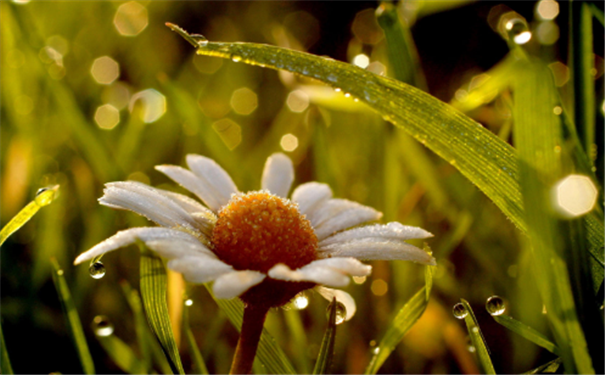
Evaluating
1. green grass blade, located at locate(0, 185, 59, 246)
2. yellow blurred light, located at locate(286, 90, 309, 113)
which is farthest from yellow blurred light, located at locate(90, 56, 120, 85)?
green grass blade, located at locate(0, 185, 59, 246)

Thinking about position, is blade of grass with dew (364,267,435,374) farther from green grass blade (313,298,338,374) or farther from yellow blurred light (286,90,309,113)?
yellow blurred light (286,90,309,113)

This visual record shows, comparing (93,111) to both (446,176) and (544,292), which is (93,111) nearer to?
(446,176)

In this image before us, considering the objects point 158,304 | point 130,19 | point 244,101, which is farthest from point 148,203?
point 130,19

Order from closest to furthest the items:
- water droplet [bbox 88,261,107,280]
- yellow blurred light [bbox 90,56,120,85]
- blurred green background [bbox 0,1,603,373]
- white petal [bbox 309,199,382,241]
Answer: water droplet [bbox 88,261,107,280], white petal [bbox 309,199,382,241], blurred green background [bbox 0,1,603,373], yellow blurred light [bbox 90,56,120,85]

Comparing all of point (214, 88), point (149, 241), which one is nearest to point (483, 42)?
point (214, 88)

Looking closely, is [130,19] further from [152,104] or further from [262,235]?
[262,235]

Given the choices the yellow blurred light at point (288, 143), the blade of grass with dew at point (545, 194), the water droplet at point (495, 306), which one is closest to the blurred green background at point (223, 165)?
the yellow blurred light at point (288, 143)

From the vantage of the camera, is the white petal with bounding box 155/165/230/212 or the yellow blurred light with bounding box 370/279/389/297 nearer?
the white petal with bounding box 155/165/230/212
